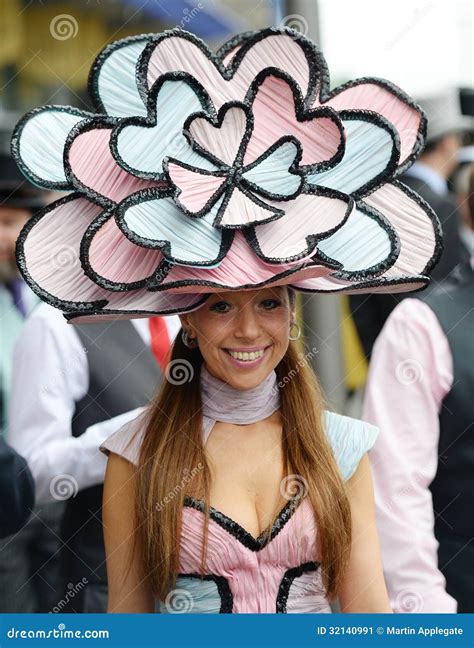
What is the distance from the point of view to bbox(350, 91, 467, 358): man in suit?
306cm

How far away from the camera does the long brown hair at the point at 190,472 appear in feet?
6.49

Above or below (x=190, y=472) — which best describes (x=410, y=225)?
above

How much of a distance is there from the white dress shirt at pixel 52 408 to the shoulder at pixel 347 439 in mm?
566

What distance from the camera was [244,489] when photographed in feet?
6.63

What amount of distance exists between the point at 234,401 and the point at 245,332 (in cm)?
18

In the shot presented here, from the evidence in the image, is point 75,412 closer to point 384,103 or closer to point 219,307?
point 219,307

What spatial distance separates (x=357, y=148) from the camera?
1964mm

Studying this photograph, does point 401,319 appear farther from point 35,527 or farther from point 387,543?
point 35,527

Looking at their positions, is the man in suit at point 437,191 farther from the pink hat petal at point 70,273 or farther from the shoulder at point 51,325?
the shoulder at point 51,325

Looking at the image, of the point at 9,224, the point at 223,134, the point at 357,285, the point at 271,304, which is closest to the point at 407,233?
the point at 357,285

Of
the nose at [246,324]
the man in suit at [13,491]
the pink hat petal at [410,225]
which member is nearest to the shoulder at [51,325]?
the man in suit at [13,491]

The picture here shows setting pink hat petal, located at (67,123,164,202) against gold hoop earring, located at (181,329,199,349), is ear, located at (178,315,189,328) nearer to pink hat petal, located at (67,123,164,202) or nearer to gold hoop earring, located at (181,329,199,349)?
gold hoop earring, located at (181,329,199,349)

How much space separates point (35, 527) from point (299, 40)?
1526 millimetres

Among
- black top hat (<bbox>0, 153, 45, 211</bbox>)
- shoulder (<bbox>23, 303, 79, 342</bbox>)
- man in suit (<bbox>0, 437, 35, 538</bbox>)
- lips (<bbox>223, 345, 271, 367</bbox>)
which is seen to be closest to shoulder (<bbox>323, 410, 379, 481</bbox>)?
lips (<bbox>223, 345, 271, 367</bbox>)
